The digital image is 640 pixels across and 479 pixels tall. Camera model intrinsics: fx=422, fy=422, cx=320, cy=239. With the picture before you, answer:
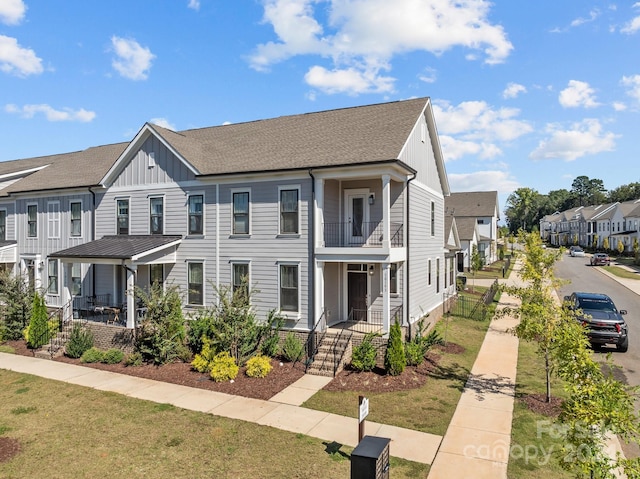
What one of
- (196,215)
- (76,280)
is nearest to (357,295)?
(196,215)

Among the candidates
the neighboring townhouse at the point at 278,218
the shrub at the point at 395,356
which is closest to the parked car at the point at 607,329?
the neighboring townhouse at the point at 278,218

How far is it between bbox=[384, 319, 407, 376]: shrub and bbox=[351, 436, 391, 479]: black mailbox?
6663 millimetres

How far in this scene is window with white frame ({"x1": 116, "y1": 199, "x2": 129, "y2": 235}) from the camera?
21.2 m

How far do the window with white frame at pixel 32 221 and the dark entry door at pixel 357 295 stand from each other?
61.1ft

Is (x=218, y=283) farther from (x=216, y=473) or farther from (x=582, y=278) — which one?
(x=582, y=278)

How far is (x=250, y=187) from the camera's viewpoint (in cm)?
1800

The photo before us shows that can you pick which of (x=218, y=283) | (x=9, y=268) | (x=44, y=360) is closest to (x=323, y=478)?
(x=218, y=283)

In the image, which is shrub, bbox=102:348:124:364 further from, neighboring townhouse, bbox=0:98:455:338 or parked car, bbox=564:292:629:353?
parked car, bbox=564:292:629:353

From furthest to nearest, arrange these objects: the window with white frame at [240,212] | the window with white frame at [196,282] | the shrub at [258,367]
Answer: the window with white frame at [196,282], the window with white frame at [240,212], the shrub at [258,367]

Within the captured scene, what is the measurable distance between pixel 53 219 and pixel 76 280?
155 inches

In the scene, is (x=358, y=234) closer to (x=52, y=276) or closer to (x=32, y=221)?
(x=52, y=276)

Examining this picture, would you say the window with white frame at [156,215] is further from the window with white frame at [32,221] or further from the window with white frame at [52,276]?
the window with white frame at [32,221]

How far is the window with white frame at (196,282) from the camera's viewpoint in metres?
19.1

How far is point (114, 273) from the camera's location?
70.4 ft
